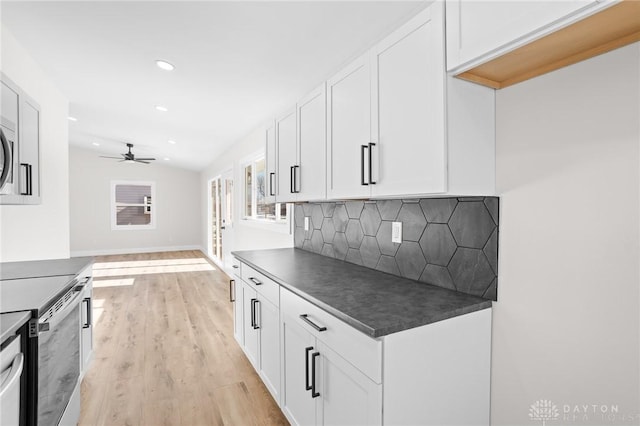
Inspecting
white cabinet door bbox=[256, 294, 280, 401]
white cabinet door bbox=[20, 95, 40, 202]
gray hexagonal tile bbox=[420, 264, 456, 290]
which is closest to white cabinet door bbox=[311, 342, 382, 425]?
white cabinet door bbox=[256, 294, 280, 401]

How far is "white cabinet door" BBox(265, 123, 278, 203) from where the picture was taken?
2.85 meters

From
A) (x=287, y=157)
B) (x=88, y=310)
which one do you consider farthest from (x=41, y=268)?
(x=287, y=157)

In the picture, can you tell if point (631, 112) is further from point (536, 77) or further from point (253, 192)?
point (253, 192)

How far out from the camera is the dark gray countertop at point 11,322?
1.17 meters

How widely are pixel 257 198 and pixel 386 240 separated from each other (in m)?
3.10

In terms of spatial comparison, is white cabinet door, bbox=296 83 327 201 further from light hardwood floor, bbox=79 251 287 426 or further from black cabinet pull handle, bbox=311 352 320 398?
light hardwood floor, bbox=79 251 287 426

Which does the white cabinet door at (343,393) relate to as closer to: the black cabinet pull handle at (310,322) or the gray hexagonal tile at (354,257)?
the black cabinet pull handle at (310,322)

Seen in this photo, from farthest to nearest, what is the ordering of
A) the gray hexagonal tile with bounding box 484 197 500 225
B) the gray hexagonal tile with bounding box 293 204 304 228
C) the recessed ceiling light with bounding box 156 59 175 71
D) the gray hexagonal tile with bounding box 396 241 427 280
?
the gray hexagonal tile with bounding box 293 204 304 228 < the recessed ceiling light with bounding box 156 59 175 71 < the gray hexagonal tile with bounding box 396 241 427 280 < the gray hexagonal tile with bounding box 484 197 500 225

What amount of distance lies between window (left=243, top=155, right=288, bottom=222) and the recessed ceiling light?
1.61m

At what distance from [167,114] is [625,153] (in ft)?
14.9

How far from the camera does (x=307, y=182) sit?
2.32 m

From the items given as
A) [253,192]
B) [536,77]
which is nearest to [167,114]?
[253,192]

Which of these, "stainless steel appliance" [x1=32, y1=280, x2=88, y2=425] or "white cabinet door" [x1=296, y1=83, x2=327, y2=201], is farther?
"white cabinet door" [x1=296, y1=83, x2=327, y2=201]

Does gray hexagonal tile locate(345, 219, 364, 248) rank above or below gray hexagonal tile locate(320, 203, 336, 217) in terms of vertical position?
below
